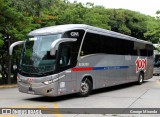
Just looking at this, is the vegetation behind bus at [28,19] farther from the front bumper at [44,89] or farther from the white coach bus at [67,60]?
the front bumper at [44,89]

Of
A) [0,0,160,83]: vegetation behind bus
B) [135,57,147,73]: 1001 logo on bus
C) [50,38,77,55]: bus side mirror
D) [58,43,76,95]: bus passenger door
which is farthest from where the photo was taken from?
[135,57,147,73]: 1001 logo on bus

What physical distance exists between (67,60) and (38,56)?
1.21 metres

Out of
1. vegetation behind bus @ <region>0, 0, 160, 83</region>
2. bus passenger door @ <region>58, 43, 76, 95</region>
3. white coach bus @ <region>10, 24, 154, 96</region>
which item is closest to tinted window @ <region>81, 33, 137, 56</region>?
white coach bus @ <region>10, 24, 154, 96</region>

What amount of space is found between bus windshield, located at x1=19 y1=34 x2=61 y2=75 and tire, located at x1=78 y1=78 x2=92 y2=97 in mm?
2301

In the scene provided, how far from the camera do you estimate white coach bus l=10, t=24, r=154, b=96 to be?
43.7 ft

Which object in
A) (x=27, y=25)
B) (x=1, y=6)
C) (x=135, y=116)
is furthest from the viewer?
(x=27, y=25)

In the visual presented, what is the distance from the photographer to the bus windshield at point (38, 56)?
1337 cm

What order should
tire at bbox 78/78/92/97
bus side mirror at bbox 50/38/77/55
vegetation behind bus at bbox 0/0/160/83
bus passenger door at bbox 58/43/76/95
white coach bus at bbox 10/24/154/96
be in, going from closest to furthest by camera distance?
bus side mirror at bbox 50/38/77/55, white coach bus at bbox 10/24/154/96, bus passenger door at bbox 58/43/76/95, tire at bbox 78/78/92/97, vegetation behind bus at bbox 0/0/160/83

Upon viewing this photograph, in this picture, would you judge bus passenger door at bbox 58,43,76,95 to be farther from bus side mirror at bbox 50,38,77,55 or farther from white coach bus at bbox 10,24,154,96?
bus side mirror at bbox 50,38,77,55

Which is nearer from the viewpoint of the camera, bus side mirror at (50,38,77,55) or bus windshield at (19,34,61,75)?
bus side mirror at (50,38,77,55)

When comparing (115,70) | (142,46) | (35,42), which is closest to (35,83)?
(35,42)

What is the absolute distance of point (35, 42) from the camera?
14.1m

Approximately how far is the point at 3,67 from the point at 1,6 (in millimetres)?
6735

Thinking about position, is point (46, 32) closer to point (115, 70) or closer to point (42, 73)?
point (42, 73)
